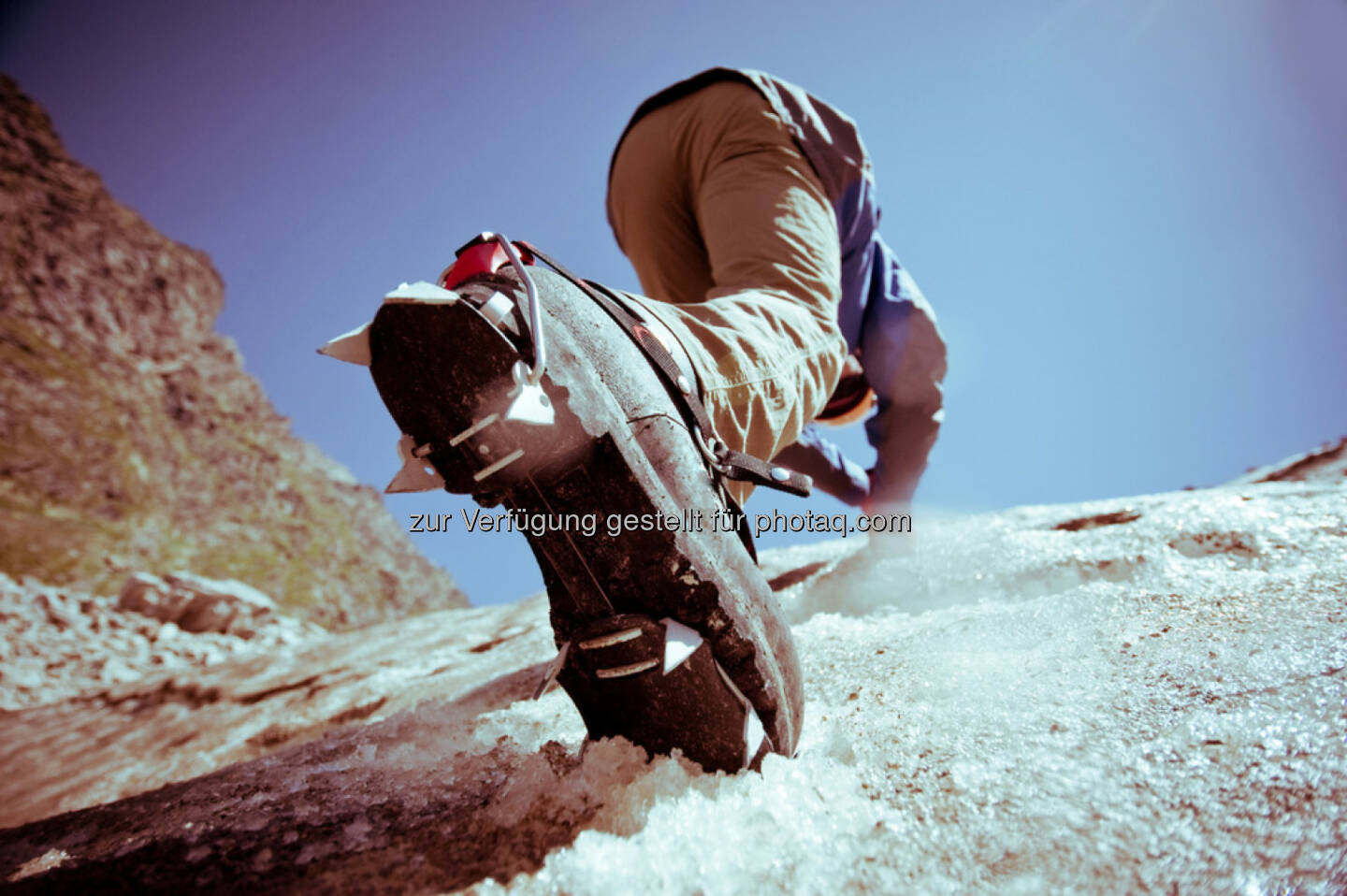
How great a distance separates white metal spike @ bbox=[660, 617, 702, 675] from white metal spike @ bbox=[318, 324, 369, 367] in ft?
1.16

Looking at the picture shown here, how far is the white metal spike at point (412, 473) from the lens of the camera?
57 cm

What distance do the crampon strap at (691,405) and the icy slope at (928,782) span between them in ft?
0.91

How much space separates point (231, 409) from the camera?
14.5m

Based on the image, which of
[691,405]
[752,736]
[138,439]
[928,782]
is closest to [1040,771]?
[928,782]

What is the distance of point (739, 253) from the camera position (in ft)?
3.04

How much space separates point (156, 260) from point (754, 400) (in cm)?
2073

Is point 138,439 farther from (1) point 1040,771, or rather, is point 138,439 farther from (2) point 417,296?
(1) point 1040,771

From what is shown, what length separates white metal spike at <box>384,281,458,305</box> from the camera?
49cm

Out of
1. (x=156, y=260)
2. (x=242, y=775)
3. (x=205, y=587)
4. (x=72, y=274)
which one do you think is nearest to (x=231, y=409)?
(x=72, y=274)

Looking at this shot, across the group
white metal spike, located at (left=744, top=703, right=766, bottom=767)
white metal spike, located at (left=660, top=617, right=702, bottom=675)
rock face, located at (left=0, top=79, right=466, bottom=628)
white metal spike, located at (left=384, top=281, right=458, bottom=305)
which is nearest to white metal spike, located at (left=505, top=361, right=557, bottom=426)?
white metal spike, located at (left=384, top=281, right=458, bottom=305)

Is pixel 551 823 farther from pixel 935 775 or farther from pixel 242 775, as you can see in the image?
pixel 242 775

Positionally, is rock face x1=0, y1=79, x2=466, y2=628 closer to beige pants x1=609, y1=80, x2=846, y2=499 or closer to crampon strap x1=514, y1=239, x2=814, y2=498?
beige pants x1=609, y1=80, x2=846, y2=499

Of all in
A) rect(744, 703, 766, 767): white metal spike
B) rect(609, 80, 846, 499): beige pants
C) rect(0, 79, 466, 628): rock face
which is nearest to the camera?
rect(744, 703, 766, 767): white metal spike

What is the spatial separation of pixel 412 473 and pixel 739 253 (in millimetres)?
585
